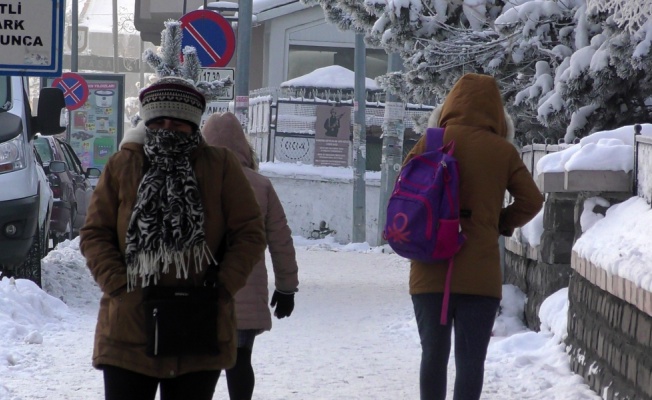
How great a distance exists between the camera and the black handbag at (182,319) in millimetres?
3881

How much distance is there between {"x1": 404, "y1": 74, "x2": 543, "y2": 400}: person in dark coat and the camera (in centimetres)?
521

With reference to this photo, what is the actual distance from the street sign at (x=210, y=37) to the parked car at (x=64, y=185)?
2.61 metres

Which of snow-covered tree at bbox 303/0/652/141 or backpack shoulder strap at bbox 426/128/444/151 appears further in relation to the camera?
snow-covered tree at bbox 303/0/652/141

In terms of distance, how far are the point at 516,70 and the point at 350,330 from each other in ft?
9.90

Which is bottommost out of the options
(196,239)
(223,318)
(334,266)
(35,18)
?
(334,266)

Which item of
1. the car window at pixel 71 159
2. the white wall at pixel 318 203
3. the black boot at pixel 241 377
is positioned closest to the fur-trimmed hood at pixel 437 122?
the black boot at pixel 241 377

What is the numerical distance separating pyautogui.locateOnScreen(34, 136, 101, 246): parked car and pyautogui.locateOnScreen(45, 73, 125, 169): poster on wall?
8.85 meters

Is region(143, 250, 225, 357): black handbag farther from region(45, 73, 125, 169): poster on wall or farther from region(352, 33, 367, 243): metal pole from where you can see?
→ region(45, 73, 125, 169): poster on wall

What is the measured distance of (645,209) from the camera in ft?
21.1

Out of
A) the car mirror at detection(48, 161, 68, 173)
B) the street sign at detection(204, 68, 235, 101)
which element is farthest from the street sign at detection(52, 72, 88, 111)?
the street sign at detection(204, 68, 235, 101)

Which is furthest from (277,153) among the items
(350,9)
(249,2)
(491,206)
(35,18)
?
(491,206)

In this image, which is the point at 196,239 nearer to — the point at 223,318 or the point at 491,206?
the point at 223,318

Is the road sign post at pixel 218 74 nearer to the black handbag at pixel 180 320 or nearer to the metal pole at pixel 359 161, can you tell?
the metal pole at pixel 359 161

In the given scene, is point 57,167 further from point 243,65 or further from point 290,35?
point 290,35
